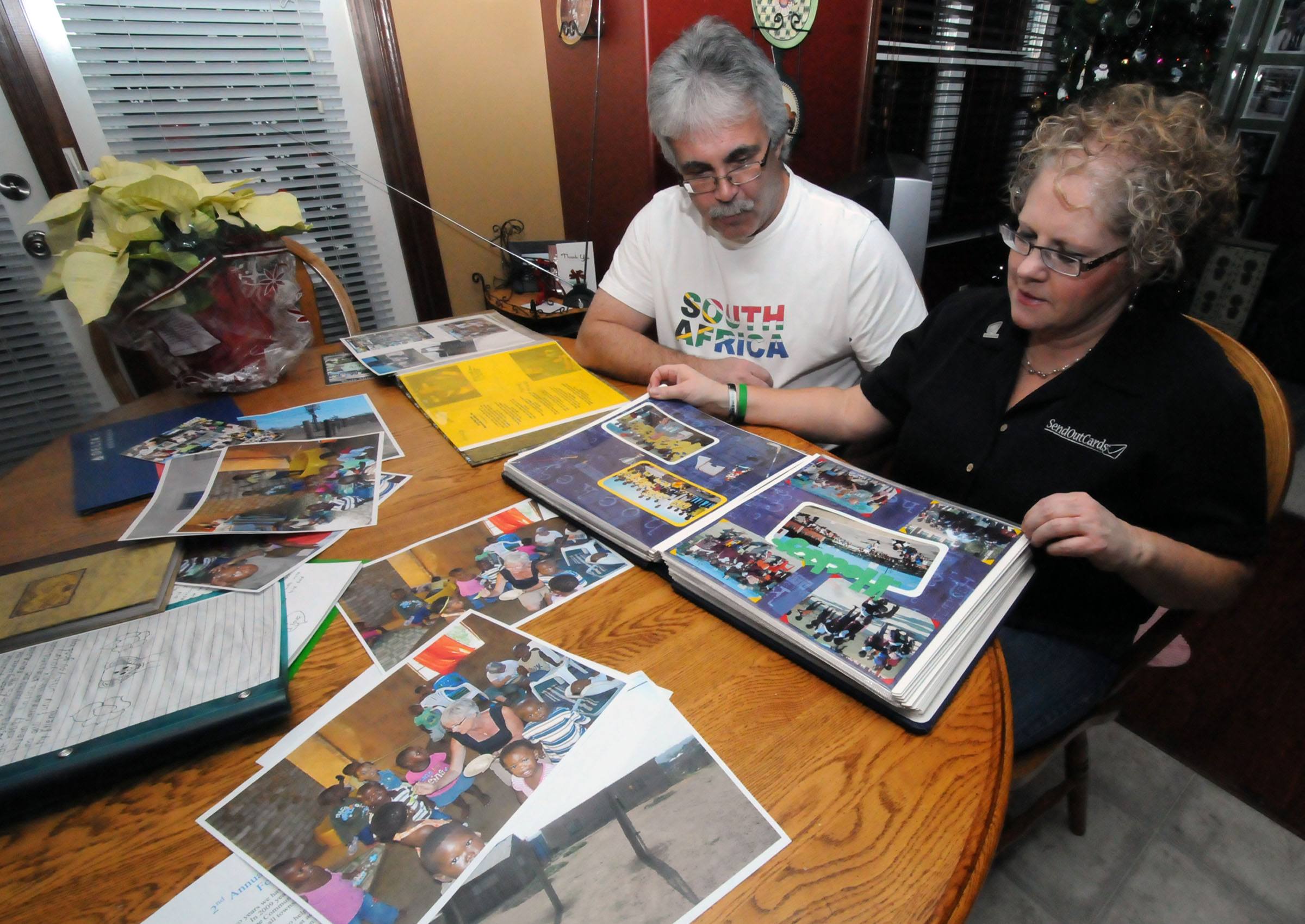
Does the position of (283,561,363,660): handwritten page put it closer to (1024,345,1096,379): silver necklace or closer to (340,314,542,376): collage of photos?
(340,314,542,376): collage of photos

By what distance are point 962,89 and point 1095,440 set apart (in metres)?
3.18

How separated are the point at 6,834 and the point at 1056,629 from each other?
1143mm

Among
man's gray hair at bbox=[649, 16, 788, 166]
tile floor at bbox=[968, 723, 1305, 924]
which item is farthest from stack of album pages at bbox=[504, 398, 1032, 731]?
tile floor at bbox=[968, 723, 1305, 924]

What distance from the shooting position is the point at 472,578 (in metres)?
0.71

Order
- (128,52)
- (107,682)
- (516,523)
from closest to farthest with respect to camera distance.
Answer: (107,682) < (516,523) < (128,52)

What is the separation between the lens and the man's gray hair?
113cm

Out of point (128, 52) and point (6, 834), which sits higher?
point (128, 52)

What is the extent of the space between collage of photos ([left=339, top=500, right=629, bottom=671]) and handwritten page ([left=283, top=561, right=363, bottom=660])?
0.01 metres

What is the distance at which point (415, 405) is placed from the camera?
1.13 m

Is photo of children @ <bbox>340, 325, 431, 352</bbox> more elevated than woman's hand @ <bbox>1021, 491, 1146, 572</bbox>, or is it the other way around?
woman's hand @ <bbox>1021, 491, 1146, 572</bbox>

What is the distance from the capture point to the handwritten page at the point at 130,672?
0.53 metres

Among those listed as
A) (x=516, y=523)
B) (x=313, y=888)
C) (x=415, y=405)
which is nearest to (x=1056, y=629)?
(x=516, y=523)

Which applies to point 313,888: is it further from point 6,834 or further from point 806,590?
point 806,590

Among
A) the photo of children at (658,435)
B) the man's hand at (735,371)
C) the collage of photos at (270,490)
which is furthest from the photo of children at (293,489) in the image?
the man's hand at (735,371)
